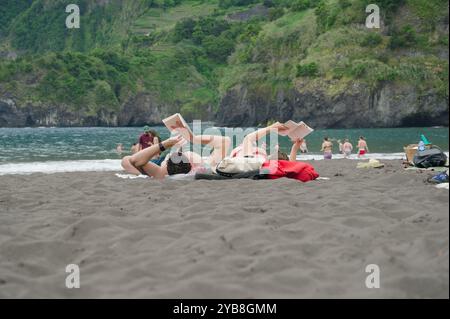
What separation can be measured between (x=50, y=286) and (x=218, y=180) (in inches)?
217

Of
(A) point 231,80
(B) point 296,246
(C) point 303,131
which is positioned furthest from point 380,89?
(B) point 296,246

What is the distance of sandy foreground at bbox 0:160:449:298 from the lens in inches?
139

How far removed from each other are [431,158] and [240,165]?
3.62 m

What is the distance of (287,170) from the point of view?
909cm

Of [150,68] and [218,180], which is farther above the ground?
[150,68]

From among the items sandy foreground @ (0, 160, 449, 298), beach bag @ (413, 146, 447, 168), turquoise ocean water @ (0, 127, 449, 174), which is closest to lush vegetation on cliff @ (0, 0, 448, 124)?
turquoise ocean water @ (0, 127, 449, 174)

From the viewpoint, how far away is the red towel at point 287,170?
29.3ft

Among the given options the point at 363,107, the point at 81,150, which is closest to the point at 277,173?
the point at 81,150

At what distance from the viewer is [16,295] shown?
12.1ft

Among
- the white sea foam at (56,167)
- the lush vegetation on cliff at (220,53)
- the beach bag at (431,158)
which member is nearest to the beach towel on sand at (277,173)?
the beach bag at (431,158)

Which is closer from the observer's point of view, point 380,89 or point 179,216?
point 179,216

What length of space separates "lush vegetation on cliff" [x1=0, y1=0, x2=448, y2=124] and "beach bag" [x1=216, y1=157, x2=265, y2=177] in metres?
63.0
